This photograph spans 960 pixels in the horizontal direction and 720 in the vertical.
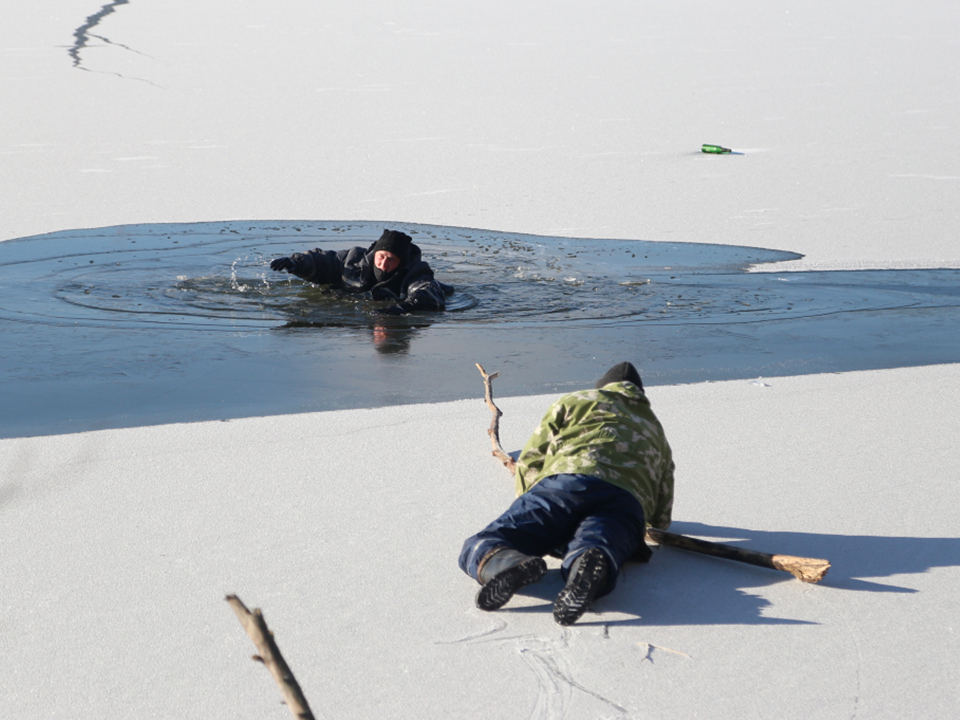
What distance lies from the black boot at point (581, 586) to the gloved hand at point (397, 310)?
435 centimetres

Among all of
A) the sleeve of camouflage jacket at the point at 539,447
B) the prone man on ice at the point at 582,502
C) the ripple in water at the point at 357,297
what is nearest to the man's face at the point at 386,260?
the ripple in water at the point at 357,297

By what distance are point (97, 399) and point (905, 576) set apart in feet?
11.5

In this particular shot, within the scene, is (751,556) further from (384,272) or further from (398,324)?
(384,272)

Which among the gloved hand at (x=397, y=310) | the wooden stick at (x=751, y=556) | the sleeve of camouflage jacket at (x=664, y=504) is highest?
the gloved hand at (x=397, y=310)

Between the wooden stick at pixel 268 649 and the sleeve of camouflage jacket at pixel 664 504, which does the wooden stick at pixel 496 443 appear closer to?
the sleeve of camouflage jacket at pixel 664 504

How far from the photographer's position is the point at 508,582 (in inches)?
105

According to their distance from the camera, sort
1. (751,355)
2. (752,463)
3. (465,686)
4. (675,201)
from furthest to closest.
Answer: (675,201), (751,355), (752,463), (465,686)

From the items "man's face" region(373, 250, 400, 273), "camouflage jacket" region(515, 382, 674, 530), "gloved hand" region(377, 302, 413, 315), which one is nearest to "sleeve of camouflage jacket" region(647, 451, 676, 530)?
"camouflage jacket" region(515, 382, 674, 530)

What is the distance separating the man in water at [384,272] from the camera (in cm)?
698

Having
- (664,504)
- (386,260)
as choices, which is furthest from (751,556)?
(386,260)

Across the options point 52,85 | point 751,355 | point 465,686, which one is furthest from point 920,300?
point 52,85

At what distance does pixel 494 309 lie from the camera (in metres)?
7.11

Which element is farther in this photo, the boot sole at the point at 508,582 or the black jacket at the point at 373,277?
the black jacket at the point at 373,277

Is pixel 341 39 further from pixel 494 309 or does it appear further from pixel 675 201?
pixel 494 309
